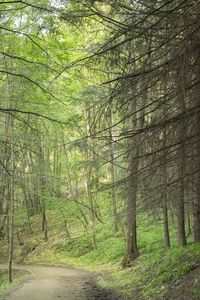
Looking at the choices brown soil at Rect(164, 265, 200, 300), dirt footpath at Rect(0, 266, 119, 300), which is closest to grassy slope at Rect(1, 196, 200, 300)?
brown soil at Rect(164, 265, 200, 300)

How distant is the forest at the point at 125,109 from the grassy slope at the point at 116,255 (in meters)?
0.07

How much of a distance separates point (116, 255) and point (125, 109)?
42.3 feet

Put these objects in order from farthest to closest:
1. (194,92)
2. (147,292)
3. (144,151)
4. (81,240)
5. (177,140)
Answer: (81,240)
(147,292)
(144,151)
(177,140)
(194,92)

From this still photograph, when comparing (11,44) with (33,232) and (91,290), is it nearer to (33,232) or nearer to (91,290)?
(91,290)

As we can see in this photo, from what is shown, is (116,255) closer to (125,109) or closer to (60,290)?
(60,290)

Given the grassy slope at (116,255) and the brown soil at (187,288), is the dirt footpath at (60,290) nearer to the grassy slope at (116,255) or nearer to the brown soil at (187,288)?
the grassy slope at (116,255)

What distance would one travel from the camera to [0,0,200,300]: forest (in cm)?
495

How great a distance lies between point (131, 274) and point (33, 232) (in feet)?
61.7

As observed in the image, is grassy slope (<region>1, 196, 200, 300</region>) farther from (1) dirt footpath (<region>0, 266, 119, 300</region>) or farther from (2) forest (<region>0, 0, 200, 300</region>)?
(1) dirt footpath (<region>0, 266, 119, 300</region>)

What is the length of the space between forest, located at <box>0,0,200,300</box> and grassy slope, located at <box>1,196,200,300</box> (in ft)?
0.24

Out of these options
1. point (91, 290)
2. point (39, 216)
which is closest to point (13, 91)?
point (91, 290)

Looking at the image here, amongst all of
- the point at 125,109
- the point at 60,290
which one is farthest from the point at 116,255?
the point at 125,109

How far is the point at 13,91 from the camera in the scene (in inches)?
477

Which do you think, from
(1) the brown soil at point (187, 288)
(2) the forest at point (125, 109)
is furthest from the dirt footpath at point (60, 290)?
(1) the brown soil at point (187, 288)
